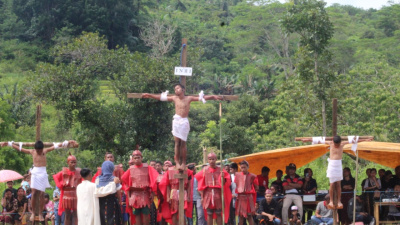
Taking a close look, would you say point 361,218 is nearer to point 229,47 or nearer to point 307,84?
point 307,84

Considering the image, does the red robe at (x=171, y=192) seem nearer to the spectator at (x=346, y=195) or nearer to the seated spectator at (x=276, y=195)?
the seated spectator at (x=276, y=195)

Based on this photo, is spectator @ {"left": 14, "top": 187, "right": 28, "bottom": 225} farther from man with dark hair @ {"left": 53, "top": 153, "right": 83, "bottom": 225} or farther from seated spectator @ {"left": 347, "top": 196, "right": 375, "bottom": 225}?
seated spectator @ {"left": 347, "top": 196, "right": 375, "bottom": 225}

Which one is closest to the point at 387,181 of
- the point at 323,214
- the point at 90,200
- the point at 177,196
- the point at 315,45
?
the point at 323,214

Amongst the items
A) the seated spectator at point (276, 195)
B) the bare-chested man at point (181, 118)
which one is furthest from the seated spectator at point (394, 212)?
the bare-chested man at point (181, 118)

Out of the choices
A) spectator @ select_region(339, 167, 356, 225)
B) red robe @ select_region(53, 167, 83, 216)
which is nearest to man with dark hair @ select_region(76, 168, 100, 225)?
red robe @ select_region(53, 167, 83, 216)

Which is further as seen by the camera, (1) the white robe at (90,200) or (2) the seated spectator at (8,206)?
(2) the seated spectator at (8,206)

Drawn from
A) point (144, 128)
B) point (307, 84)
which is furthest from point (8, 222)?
point (307, 84)

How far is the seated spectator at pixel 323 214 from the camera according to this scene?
40.6 feet

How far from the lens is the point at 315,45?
20062 mm

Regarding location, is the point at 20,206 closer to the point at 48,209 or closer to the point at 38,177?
the point at 48,209

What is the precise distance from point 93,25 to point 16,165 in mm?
20890

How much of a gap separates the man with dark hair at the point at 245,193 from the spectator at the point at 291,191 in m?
1.16

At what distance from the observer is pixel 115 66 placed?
76.1ft

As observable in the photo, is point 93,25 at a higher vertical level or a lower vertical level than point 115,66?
higher
